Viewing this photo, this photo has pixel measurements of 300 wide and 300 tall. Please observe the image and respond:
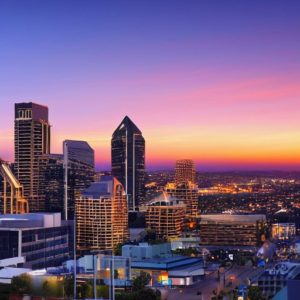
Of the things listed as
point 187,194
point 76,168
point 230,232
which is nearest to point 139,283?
point 230,232

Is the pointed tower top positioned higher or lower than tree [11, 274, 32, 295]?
higher

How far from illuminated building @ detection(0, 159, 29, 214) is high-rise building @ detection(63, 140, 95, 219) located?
6847mm

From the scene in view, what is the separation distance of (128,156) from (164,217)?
31949mm

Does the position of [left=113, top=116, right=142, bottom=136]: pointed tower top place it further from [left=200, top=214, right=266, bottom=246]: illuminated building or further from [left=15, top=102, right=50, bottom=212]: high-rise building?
[left=200, top=214, right=266, bottom=246]: illuminated building

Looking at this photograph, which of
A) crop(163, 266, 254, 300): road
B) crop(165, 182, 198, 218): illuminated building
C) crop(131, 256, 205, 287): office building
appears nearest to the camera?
crop(163, 266, 254, 300): road

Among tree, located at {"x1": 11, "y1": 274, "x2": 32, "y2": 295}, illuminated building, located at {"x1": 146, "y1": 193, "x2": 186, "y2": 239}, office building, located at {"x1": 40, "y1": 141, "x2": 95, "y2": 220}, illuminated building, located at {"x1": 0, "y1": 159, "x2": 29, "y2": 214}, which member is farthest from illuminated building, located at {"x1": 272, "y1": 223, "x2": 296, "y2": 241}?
tree, located at {"x1": 11, "y1": 274, "x2": 32, "y2": 295}

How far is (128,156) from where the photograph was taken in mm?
98062

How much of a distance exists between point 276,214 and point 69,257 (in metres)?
48.4

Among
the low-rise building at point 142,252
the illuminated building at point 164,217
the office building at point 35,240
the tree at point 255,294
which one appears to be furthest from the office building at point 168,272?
the illuminated building at point 164,217

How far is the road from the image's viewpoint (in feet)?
104

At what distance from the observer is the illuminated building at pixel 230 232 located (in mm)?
61625

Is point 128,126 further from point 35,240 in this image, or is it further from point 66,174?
point 35,240

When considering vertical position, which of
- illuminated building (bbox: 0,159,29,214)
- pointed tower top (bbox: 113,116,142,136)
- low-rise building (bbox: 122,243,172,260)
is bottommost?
low-rise building (bbox: 122,243,172,260)

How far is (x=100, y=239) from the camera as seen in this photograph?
5941 cm
